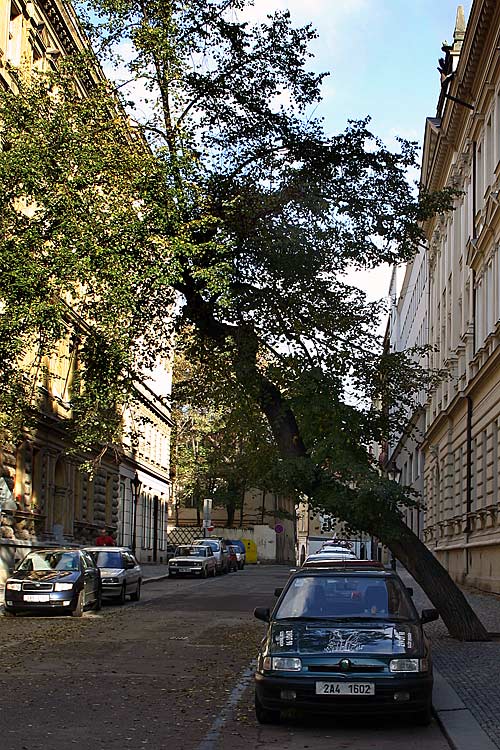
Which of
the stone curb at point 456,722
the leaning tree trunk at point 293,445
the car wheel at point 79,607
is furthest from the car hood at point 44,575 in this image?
the stone curb at point 456,722

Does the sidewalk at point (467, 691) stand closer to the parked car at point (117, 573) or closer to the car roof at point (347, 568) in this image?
the car roof at point (347, 568)

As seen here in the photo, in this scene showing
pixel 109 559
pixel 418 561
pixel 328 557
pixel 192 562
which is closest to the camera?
pixel 418 561

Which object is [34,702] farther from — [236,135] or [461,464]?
[461,464]

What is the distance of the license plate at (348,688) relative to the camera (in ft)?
30.9

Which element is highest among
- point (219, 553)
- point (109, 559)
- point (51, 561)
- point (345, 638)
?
point (345, 638)

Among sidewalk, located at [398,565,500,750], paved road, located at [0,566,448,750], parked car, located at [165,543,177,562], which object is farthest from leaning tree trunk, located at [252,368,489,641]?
parked car, located at [165,543,177,562]

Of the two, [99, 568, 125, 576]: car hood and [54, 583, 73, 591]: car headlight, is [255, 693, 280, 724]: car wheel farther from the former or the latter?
[99, 568, 125, 576]: car hood

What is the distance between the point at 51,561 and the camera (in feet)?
79.0

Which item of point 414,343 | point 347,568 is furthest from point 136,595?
point 414,343

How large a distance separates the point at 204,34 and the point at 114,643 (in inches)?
411

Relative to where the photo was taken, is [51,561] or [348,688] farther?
[51,561]

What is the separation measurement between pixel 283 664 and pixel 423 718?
4.58ft

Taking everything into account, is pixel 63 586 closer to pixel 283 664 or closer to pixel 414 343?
pixel 283 664

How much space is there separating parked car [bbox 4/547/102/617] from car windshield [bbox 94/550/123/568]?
4.30 meters
